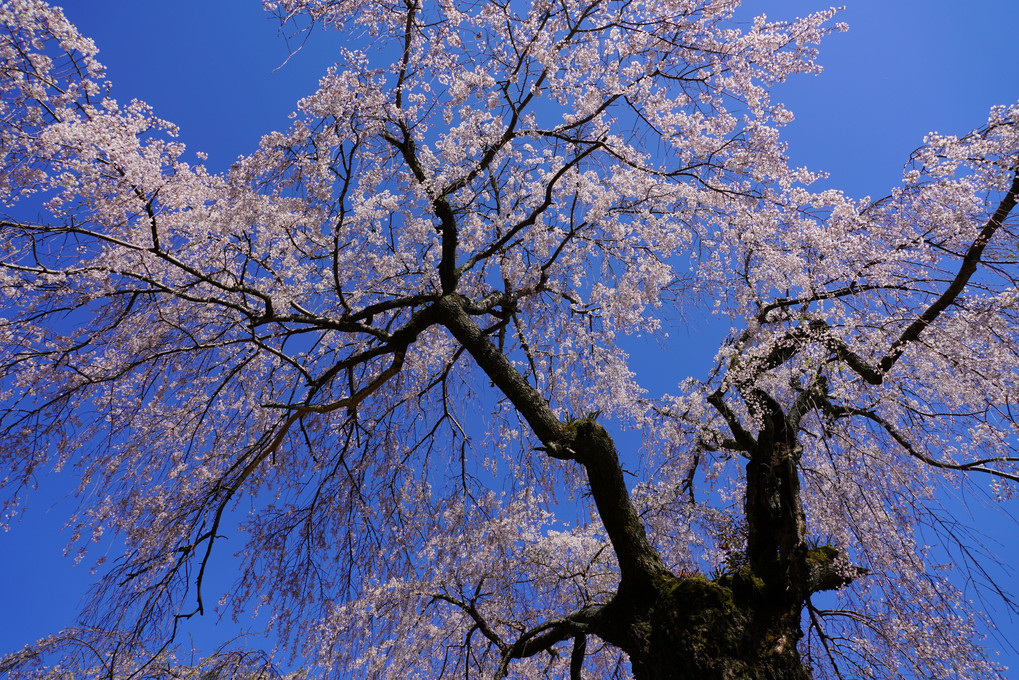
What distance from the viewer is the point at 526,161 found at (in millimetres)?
6637

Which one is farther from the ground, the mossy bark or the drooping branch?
the drooping branch

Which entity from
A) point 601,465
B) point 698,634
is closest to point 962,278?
point 601,465

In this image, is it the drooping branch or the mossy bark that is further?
the drooping branch

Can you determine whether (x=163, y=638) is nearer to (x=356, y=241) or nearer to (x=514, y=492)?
(x=514, y=492)

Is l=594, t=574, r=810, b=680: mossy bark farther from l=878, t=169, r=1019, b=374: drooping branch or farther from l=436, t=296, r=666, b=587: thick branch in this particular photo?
l=878, t=169, r=1019, b=374: drooping branch

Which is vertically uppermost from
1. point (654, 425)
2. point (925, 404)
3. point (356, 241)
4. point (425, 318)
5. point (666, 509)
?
point (356, 241)

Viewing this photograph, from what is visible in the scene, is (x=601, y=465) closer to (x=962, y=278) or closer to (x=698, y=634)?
(x=698, y=634)

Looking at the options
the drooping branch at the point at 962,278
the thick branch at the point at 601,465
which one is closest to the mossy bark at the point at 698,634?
the thick branch at the point at 601,465

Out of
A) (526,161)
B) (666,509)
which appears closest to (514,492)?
(666,509)

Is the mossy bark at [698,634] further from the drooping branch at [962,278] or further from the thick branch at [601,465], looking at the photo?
the drooping branch at [962,278]

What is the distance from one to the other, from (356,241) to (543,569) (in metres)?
3.90

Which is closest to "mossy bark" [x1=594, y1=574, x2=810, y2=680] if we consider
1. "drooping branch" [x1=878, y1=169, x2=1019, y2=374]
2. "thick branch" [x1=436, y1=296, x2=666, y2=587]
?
"thick branch" [x1=436, y1=296, x2=666, y2=587]

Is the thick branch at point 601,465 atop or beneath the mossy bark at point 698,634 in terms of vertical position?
atop

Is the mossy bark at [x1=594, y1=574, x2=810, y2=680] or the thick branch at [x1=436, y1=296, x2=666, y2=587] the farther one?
the thick branch at [x1=436, y1=296, x2=666, y2=587]
